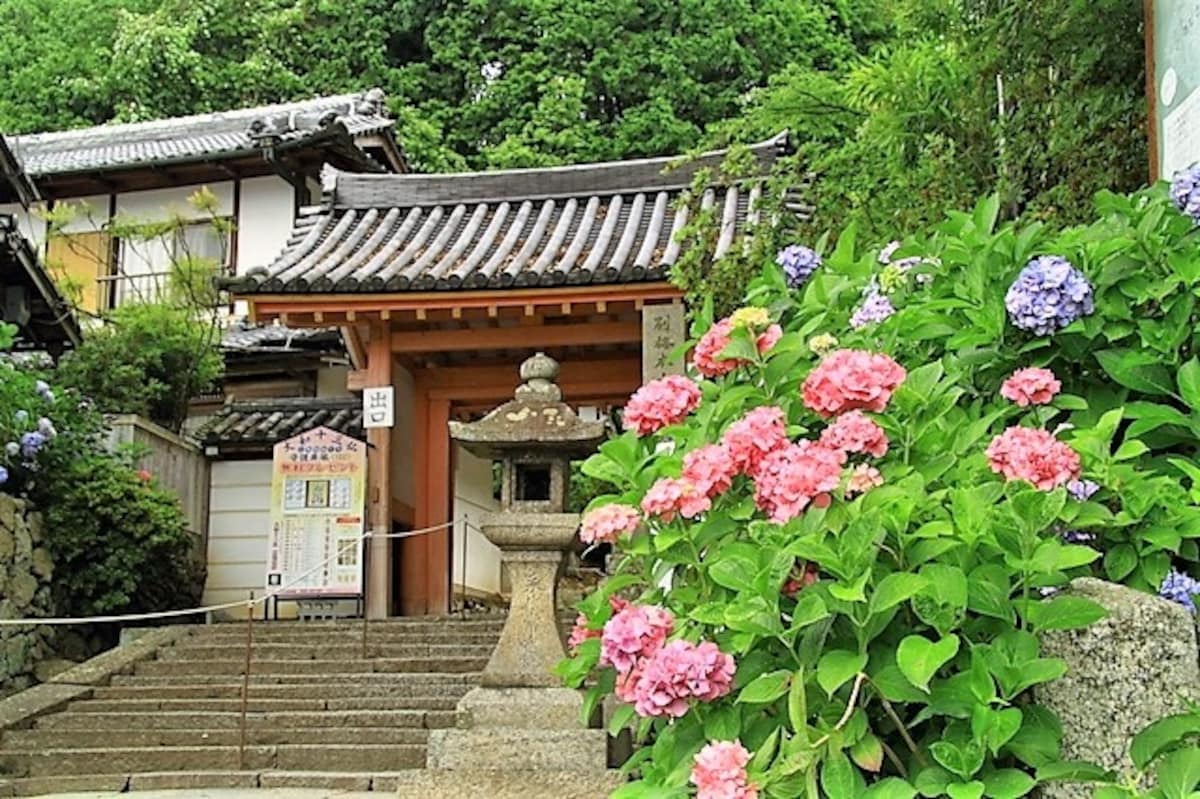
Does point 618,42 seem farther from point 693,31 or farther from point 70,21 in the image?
point 70,21

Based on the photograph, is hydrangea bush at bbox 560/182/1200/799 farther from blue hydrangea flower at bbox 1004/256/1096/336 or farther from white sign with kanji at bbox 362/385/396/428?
white sign with kanji at bbox 362/385/396/428

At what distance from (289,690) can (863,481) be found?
7.27 meters

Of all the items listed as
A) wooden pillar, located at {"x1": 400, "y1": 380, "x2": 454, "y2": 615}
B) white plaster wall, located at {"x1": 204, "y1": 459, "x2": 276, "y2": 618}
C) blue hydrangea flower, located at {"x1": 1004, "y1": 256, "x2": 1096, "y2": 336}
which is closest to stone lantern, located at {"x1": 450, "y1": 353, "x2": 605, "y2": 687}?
blue hydrangea flower, located at {"x1": 1004, "y1": 256, "x2": 1096, "y2": 336}

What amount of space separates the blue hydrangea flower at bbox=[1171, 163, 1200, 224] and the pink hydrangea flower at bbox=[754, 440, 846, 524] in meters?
1.03

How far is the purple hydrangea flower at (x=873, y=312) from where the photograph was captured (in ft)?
9.45

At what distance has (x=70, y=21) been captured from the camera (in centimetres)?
2448

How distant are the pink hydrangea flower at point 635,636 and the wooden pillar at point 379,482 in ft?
29.0

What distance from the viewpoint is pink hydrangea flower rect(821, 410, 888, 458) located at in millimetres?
2285

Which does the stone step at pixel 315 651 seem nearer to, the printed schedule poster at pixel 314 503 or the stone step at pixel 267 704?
the stone step at pixel 267 704

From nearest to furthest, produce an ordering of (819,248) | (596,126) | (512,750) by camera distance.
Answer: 1. (819,248)
2. (512,750)
3. (596,126)

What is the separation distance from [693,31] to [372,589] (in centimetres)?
1488

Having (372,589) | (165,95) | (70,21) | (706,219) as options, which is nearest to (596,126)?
(165,95)

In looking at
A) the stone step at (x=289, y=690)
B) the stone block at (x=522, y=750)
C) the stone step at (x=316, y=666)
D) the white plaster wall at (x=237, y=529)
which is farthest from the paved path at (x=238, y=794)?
the white plaster wall at (x=237, y=529)

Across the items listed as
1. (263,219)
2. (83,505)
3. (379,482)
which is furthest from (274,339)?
(83,505)
